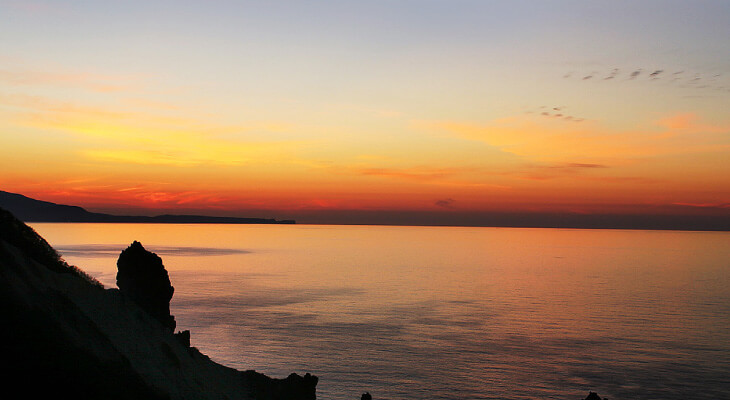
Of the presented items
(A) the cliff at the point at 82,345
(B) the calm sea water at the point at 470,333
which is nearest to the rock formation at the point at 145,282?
(A) the cliff at the point at 82,345

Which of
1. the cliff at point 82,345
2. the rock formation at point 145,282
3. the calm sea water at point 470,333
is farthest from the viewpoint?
the calm sea water at point 470,333

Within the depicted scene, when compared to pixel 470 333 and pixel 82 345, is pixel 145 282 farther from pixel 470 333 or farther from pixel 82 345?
pixel 470 333

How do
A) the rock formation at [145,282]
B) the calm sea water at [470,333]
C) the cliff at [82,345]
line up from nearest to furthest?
the cliff at [82,345], the rock formation at [145,282], the calm sea water at [470,333]

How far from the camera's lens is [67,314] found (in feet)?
66.2

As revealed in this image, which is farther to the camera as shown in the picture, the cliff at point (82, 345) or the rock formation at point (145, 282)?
the rock formation at point (145, 282)

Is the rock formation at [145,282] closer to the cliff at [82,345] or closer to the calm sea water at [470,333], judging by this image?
the cliff at [82,345]

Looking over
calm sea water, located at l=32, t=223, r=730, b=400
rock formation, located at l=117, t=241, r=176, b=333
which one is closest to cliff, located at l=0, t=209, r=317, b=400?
rock formation, located at l=117, t=241, r=176, b=333

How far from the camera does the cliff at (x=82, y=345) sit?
16.9m

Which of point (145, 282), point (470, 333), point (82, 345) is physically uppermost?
point (145, 282)

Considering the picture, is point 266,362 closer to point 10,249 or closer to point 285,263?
point 10,249

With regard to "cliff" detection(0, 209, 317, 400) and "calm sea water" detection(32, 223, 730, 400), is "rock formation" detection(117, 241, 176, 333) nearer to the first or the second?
"cliff" detection(0, 209, 317, 400)

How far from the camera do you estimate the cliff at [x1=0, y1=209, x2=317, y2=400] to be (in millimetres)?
16875

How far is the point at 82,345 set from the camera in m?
18.7

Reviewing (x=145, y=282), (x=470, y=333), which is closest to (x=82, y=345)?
(x=145, y=282)
